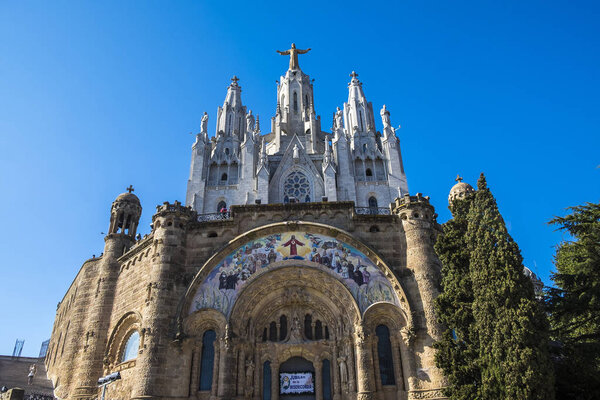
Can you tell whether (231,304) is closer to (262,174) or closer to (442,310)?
(442,310)

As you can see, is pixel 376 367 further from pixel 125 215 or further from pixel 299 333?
pixel 125 215

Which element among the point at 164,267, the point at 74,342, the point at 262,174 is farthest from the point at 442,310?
the point at 262,174

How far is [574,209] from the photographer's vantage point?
62.3 ft

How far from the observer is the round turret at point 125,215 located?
89.0 ft

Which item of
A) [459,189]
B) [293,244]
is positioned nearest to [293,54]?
[459,189]

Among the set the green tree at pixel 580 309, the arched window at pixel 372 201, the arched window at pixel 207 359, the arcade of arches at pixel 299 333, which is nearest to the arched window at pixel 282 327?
the arcade of arches at pixel 299 333

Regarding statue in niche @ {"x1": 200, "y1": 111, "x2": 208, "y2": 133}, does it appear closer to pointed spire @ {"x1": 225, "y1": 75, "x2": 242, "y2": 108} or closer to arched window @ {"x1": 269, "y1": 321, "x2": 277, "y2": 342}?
pointed spire @ {"x1": 225, "y1": 75, "x2": 242, "y2": 108}

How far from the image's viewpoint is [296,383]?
19.7m

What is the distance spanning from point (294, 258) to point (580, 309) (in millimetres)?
11685

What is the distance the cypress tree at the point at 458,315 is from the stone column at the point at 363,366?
10.5ft

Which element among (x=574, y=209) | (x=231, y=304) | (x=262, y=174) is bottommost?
(x=231, y=304)

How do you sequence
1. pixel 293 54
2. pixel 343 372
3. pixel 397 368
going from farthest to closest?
pixel 293 54 < pixel 343 372 < pixel 397 368

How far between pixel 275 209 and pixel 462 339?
34.1 feet

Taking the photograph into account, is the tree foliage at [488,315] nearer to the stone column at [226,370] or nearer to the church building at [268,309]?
the church building at [268,309]
